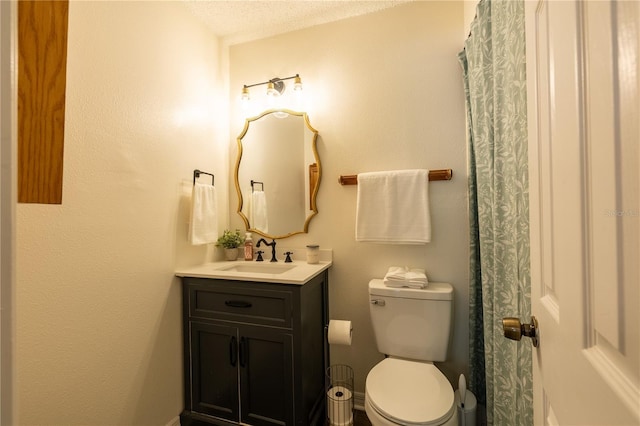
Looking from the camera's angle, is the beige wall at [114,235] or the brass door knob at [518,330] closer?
the brass door knob at [518,330]

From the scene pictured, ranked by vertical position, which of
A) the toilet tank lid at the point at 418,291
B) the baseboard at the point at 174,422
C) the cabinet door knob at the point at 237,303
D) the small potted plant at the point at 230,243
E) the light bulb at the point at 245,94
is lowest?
the baseboard at the point at 174,422

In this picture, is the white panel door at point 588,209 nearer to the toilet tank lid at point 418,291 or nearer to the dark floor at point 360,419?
the toilet tank lid at point 418,291

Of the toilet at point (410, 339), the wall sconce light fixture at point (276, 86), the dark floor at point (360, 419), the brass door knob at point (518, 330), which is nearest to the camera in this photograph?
the brass door knob at point (518, 330)

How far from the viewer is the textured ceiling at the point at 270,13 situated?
5.74 ft

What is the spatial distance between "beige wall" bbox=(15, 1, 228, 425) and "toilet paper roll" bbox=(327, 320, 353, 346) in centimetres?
90

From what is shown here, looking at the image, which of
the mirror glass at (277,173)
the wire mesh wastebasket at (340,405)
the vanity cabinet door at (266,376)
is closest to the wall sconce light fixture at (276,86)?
the mirror glass at (277,173)

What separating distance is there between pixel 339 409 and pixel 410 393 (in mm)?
512

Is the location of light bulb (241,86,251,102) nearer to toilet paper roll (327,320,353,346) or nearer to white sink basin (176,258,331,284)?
white sink basin (176,258,331,284)

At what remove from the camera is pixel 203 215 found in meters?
1.71

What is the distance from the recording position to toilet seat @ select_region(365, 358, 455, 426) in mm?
1051

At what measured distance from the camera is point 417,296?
1.49 metres

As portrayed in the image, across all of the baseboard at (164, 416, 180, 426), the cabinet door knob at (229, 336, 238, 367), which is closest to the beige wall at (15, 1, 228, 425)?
the baseboard at (164, 416, 180, 426)

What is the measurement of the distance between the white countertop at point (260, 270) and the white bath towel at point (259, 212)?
0.87 ft

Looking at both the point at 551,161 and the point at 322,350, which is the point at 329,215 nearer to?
the point at 322,350
